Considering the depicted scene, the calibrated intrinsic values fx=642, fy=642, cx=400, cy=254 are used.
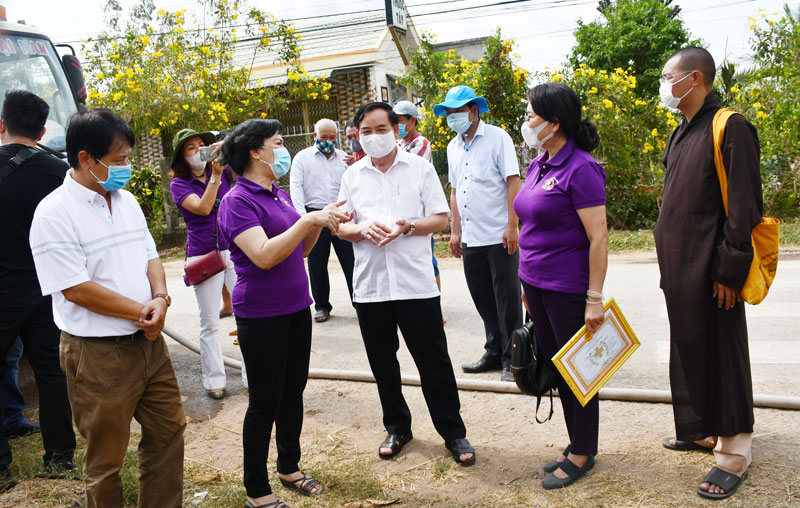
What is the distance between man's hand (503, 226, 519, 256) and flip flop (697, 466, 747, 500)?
84.8 inches

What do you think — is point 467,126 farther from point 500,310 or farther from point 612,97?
point 612,97

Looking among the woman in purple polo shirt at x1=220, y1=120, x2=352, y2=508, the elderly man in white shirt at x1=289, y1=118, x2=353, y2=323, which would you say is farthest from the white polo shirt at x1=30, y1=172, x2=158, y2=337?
the elderly man in white shirt at x1=289, y1=118, x2=353, y2=323

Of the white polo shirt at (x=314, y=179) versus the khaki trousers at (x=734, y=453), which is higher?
the white polo shirt at (x=314, y=179)

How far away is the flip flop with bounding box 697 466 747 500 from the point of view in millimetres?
3107

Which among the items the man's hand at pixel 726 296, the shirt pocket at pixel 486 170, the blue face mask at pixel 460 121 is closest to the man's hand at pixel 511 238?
the shirt pocket at pixel 486 170

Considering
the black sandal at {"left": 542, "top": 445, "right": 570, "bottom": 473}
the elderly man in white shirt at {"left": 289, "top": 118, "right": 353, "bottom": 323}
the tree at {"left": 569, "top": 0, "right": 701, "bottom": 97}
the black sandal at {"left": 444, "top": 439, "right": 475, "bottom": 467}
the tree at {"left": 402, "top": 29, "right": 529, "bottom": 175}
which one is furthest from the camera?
the tree at {"left": 569, "top": 0, "right": 701, "bottom": 97}

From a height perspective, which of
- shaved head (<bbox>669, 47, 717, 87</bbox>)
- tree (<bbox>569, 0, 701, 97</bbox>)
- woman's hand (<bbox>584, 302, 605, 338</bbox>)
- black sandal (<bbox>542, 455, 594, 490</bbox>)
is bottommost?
black sandal (<bbox>542, 455, 594, 490</bbox>)

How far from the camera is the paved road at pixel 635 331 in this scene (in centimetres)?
488

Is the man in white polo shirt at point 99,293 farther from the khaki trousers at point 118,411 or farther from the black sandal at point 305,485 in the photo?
the black sandal at point 305,485

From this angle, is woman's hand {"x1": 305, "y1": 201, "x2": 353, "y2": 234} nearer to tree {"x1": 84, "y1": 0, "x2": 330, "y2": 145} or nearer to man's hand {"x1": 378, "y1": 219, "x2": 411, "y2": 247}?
man's hand {"x1": 378, "y1": 219, "x2": 411, "y2": 247}

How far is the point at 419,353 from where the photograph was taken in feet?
12.6

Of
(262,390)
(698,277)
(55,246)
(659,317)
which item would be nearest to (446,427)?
(262,390)

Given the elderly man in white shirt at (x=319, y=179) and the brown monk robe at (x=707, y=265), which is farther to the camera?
the elderly man in white shirt at (x=319, y=179)

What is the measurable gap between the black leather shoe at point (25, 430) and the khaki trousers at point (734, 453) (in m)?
4.61
